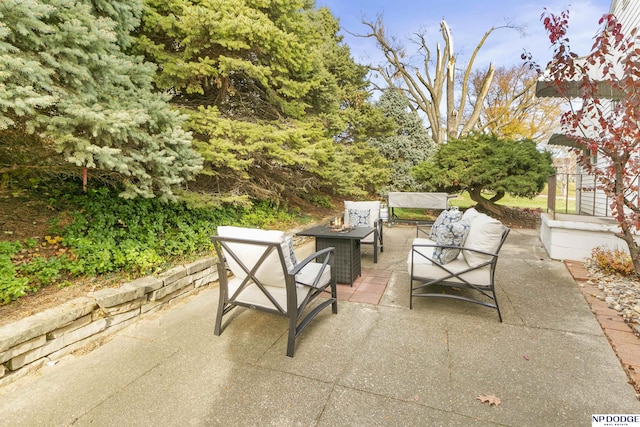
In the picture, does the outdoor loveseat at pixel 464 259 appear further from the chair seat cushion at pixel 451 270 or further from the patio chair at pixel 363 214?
the patio chair at pixel 363 214

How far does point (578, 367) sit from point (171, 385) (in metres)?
2.98

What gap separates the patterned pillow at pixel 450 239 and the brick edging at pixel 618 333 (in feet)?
4.58

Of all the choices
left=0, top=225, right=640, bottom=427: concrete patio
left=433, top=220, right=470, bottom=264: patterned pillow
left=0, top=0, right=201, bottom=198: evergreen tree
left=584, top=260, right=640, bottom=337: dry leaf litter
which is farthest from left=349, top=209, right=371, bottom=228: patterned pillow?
left=0, top=0, right=201, bottom=198: evergreen tree

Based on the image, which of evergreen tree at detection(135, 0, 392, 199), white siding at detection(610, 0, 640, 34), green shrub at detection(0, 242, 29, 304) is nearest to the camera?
green shrub at detection(0, 242, 29, 304)

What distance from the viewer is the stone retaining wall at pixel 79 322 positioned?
6.81 feet

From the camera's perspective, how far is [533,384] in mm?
2023

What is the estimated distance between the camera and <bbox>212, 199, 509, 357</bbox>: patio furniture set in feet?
A: 7.85

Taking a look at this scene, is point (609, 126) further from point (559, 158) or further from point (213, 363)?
point (559, 158)

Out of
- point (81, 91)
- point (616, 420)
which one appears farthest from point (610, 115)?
point (81, 91)

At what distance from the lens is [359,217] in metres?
5.89

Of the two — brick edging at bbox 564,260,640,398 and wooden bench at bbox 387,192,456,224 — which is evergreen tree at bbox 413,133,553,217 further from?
brick edging at bbox 564,260,640,398

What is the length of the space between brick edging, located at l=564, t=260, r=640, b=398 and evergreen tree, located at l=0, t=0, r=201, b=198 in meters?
4.25

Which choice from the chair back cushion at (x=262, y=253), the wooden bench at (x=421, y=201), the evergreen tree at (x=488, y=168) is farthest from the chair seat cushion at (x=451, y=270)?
the evergreen tree at (x=488, y=168)

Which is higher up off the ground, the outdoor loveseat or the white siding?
the white siding
